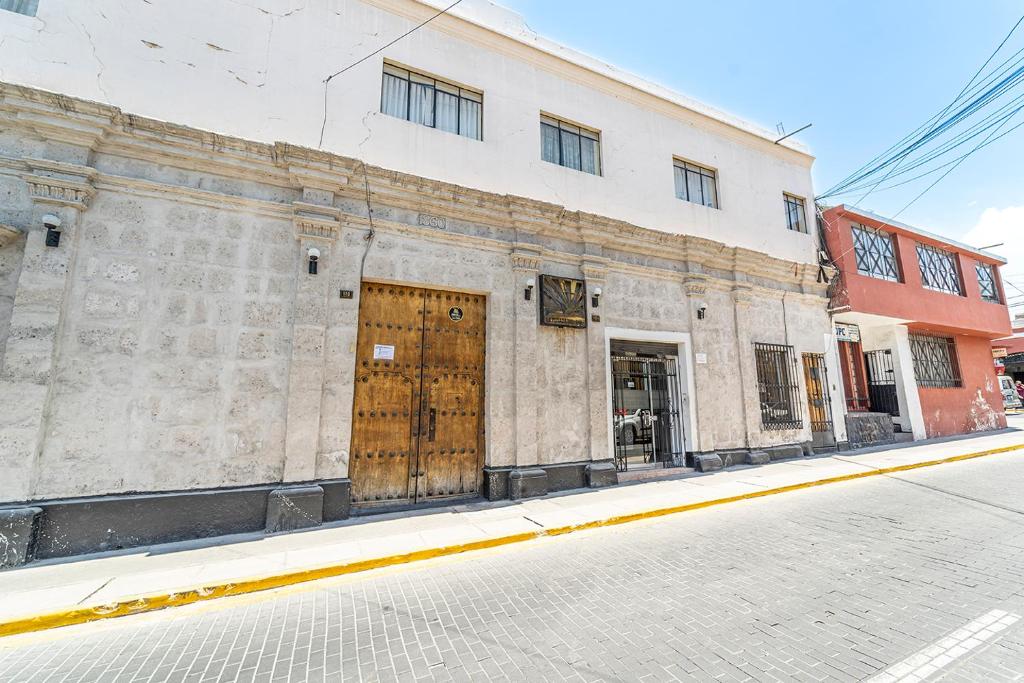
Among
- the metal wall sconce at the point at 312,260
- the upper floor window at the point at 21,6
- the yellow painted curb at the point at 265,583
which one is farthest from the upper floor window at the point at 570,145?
the upper floor window at the point at 21,6

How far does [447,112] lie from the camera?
7.85 metres

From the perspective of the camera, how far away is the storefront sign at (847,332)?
41.9 feet

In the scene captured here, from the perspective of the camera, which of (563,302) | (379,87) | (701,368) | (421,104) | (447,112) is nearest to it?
(379,87)

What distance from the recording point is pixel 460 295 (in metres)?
7.45

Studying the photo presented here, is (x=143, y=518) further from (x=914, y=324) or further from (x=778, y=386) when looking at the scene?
(x=914, y=324)

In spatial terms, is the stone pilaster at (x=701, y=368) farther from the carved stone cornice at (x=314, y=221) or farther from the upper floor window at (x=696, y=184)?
the carved stone cornice at (x=314, y=221)

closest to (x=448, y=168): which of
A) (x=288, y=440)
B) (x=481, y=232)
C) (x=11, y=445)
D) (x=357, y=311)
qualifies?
(x=481, y=232)

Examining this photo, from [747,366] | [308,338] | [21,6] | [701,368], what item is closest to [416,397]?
[308,338]

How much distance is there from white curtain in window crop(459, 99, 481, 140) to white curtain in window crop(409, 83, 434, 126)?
0.63m

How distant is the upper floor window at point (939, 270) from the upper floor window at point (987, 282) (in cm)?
171

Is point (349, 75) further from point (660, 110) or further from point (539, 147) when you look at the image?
point (660, 110)

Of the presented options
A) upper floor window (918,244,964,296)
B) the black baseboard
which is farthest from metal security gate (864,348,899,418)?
the black baseboard

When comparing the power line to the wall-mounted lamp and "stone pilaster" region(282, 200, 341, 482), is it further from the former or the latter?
the wall-mounted lamp

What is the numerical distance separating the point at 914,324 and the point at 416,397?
Result: 16.9 m
